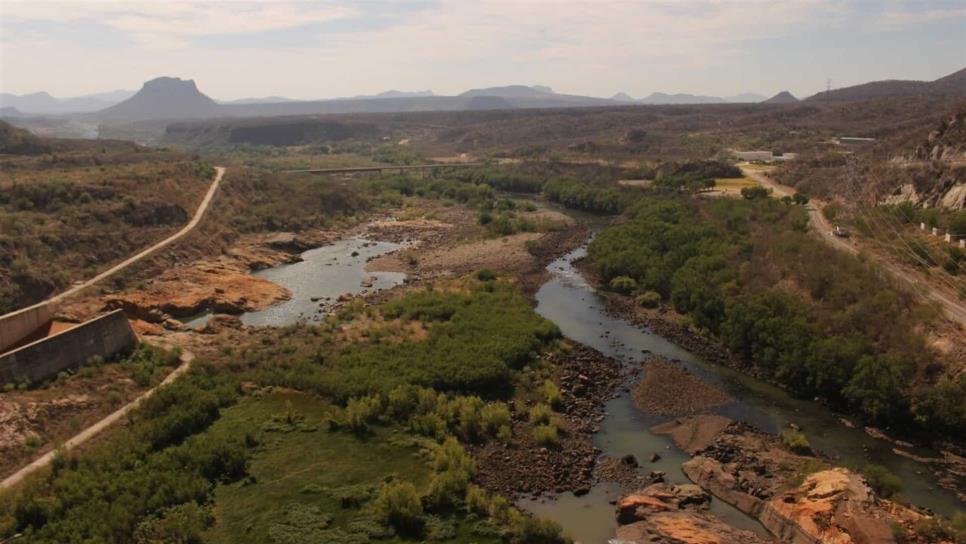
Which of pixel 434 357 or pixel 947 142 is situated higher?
pixel 947 142

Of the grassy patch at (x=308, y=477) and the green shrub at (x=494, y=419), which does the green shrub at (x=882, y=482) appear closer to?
the grassy patch at (x=308, y=477)

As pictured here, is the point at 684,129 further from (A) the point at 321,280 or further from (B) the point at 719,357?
(B) the point at 719,357

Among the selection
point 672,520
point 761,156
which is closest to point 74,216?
point 672,520

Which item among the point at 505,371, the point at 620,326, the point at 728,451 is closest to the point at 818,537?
the point at 728,451

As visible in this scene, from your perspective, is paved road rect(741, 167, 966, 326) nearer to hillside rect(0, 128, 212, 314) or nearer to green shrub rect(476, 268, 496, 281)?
green shrub rect(476, 268, 496, 281)

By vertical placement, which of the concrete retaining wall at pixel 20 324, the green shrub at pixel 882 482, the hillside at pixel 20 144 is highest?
the hillside at pixel 20 144

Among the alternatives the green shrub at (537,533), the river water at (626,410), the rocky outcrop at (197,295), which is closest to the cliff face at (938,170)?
the river water at (626,410)
